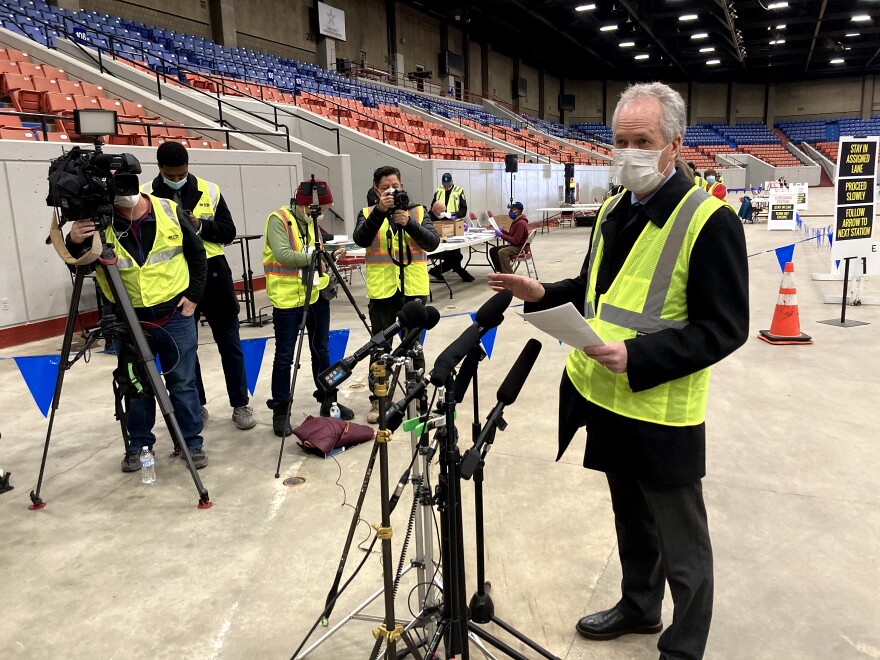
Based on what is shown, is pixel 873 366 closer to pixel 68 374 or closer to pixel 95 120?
pixel 95 120

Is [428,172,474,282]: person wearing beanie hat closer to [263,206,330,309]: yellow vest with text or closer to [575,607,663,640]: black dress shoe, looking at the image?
[263,206,330,309]: yellow vest with text

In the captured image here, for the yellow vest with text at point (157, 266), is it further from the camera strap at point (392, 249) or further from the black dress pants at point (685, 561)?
the black dress pants at point (685, 561)

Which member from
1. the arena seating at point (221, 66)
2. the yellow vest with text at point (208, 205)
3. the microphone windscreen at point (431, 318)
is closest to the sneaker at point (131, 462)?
the yellow vest with text at point (208, 205)

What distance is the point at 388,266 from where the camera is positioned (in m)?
4.38

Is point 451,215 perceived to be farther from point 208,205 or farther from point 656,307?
point 656,307

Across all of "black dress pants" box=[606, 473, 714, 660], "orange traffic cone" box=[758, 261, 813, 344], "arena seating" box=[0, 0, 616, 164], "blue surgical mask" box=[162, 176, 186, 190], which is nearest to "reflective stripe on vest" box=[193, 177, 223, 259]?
"blue surgical mask" box=[162, 176, 186, 190]

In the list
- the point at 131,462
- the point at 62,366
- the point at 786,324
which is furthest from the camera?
the point at 786,324

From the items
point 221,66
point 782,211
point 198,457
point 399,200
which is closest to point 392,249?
point 399,200

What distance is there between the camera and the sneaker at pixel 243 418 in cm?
442

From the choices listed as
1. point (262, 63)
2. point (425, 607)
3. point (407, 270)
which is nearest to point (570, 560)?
point (425, 607)

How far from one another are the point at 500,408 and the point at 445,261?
29.3 ft

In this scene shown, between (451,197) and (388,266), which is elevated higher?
Result: (451,197)

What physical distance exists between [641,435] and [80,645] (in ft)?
7.08

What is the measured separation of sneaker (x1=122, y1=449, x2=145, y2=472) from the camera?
3.78 meters
